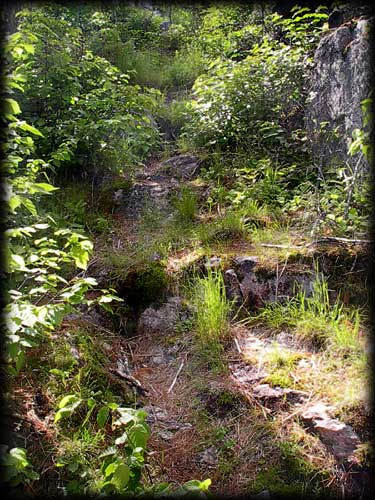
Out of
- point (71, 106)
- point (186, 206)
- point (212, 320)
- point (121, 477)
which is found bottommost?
point (121, 477)

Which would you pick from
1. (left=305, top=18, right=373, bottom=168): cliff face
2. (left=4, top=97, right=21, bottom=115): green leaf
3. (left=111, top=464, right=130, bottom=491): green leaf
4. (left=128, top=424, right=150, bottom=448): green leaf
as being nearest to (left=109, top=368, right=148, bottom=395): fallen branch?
(left=128, top=424, right=150, bottom=448): green leaf

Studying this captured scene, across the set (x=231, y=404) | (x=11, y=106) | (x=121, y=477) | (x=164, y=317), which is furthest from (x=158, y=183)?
(x=121, y=477)

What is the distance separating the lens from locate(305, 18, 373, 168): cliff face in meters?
3.96

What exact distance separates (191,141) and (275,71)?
4.66 feet

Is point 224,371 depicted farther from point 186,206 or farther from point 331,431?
point 186,206

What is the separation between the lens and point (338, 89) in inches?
170

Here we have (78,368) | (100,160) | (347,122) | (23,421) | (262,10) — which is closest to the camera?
(23,421)

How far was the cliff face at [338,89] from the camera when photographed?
13.0 feet

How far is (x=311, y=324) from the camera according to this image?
2.82 meters

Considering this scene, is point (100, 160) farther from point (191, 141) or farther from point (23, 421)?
point (23, 421)

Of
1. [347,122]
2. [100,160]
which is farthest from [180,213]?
[347,122]

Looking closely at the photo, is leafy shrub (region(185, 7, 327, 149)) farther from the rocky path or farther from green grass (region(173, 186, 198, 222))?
green grass (region(173, 186, 198, 222))

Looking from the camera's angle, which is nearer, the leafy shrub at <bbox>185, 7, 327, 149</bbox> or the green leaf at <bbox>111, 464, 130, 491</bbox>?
the green leaf at <bbox>111, 464, 130, 491</bbox>

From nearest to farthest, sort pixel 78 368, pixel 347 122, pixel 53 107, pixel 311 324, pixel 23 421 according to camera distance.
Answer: pixel 23 421 < pixel 78 368 < pixel 311 324 < pixel 347 122 < pixel 53 107
